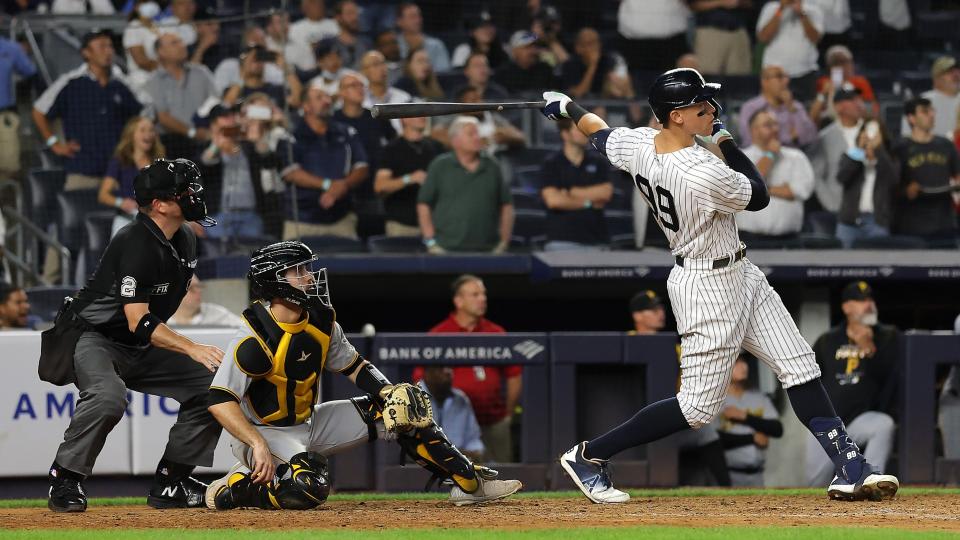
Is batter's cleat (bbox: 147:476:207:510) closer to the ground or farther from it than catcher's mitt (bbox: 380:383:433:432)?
closer to the ground

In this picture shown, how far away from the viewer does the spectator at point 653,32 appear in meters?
12.5

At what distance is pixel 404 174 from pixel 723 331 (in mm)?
5309

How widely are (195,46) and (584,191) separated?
3212mm

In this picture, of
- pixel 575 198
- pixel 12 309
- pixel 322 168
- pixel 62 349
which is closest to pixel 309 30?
pixel 322 168

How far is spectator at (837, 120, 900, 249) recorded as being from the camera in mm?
11117

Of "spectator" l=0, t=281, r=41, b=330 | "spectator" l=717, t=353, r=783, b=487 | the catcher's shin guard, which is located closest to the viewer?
the catcher's shin guard

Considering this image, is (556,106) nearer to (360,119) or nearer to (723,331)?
(723,331)

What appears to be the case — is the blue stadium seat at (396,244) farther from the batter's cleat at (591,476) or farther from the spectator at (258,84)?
the batter's cleat at (591,476)

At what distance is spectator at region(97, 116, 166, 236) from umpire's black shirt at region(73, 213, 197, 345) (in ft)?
13.1

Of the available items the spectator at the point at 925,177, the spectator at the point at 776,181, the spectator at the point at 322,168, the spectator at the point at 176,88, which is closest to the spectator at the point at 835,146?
the spectator at the point at 776,181

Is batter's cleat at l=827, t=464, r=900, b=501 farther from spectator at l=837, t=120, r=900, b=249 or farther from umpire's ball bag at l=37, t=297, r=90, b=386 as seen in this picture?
spectator at l=837, t=120, r=900, b=249

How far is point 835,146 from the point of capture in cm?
1135

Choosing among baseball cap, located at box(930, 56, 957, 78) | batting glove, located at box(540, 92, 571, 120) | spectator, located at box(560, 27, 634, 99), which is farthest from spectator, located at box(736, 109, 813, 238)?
batting glove, located at box(540, 92, 571, 120)

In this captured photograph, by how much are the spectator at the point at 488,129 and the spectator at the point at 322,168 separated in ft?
2.26
